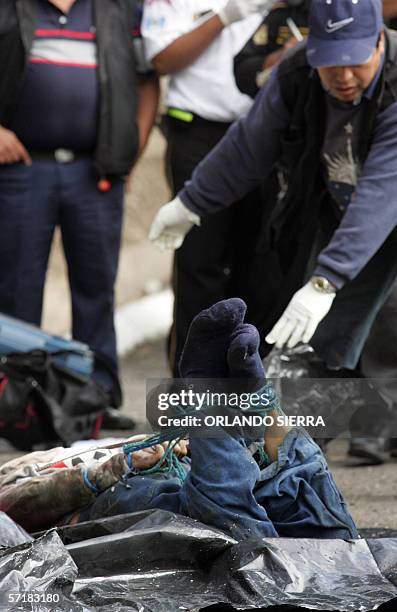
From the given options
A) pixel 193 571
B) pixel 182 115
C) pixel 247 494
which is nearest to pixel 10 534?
pixel 193 571

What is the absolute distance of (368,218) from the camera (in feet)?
12.7

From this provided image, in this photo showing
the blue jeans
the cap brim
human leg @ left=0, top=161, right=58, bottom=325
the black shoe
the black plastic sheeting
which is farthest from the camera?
the black shoe

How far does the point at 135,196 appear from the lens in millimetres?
7508

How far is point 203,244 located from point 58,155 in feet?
2.17

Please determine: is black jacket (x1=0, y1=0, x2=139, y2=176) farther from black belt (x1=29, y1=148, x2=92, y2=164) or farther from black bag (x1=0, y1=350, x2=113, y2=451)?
black bag (x1=0, y1=350, x2=113, y2=451)

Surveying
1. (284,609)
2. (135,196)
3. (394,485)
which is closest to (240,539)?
(284,609)

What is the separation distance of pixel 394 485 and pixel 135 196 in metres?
3.41

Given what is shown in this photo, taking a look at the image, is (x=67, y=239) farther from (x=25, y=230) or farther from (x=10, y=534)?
(x=10, y=534)

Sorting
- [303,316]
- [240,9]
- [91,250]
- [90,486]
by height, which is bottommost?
[91,250]

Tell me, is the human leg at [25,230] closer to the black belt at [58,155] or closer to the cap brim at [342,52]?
the black belt at [58,155]

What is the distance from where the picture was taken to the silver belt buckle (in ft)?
17.4

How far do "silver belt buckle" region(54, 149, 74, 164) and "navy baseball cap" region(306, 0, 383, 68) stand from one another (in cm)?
159

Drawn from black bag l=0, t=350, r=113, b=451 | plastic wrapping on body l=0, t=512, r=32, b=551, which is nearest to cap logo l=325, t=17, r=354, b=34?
plastic wrapping on body l=0, t=512, r=32, b=551

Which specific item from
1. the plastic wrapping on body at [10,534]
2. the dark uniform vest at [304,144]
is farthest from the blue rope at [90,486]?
the dark uniform vest at [304,144]
